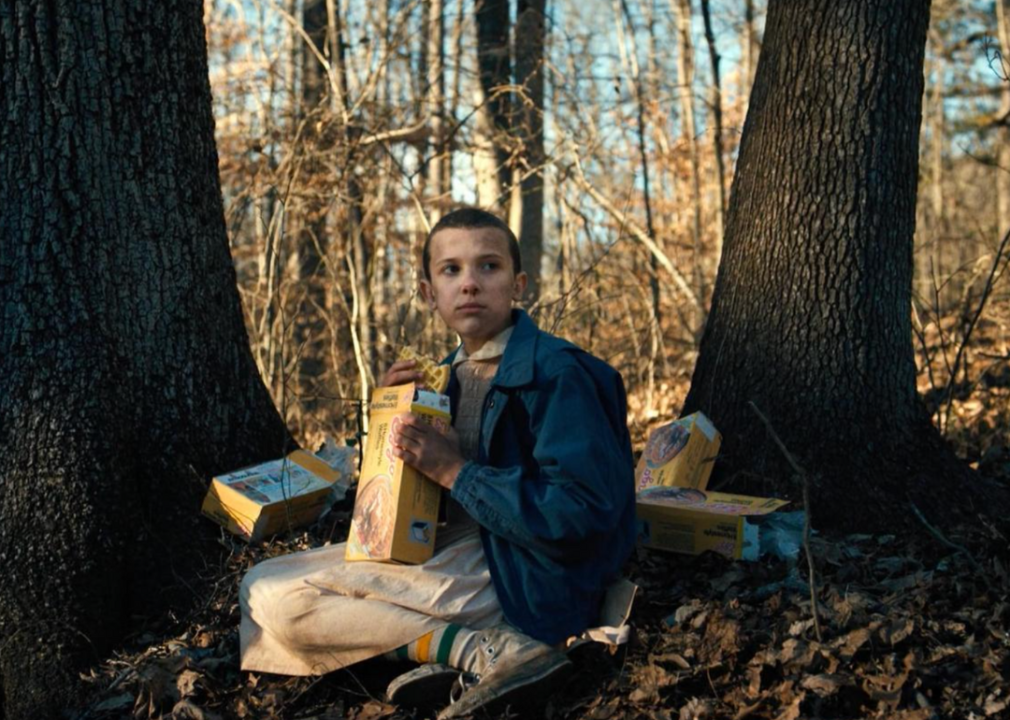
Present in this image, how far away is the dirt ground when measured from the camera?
274 cm

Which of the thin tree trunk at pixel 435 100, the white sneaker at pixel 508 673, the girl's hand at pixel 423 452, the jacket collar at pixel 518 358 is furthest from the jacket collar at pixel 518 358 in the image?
the thin tree trunk at pixel 435 100

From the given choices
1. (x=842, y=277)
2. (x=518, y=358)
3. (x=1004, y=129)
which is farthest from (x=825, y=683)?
(x=1004, y=129)

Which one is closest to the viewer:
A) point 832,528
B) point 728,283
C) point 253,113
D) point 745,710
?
point 745,710

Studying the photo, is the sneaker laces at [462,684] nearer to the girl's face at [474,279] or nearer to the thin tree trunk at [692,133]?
the girl's face at [474,279]

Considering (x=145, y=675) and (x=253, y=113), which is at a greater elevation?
(x=253, y=113)

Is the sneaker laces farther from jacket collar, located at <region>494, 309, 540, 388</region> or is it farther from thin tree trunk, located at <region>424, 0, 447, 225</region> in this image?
thin tree trunk, located at <region>424, 0, 447, 225</region>

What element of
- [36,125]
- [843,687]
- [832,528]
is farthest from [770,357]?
[36,125]

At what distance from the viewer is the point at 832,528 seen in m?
4.00

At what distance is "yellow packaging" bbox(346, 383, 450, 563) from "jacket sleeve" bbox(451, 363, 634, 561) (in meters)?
0.15

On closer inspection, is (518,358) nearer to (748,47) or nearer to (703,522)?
(703,522)

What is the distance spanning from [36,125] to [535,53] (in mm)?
6076

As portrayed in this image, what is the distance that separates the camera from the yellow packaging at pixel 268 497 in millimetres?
3773

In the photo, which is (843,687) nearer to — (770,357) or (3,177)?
(770,357)

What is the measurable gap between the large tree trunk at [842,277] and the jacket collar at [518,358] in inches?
51.8
